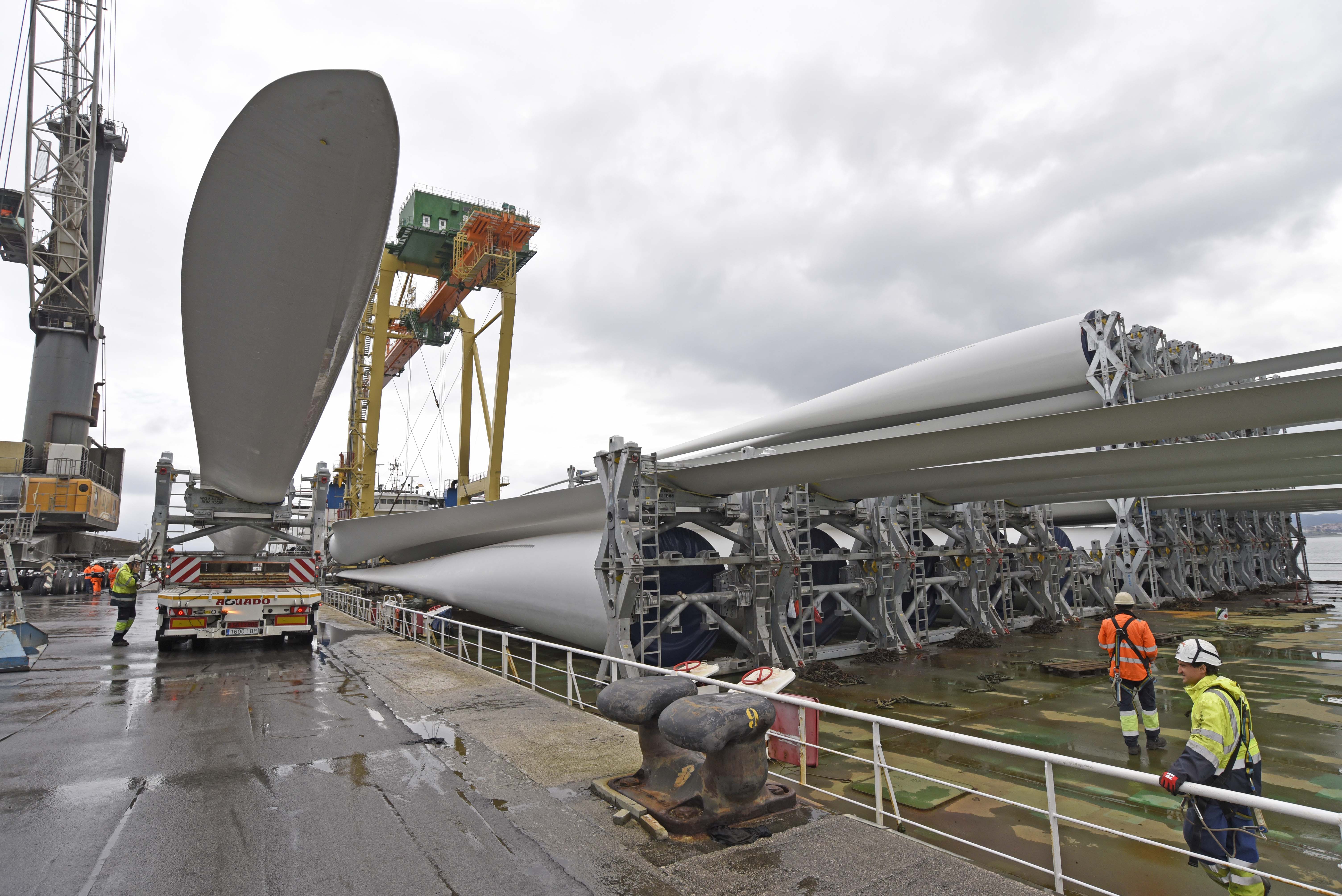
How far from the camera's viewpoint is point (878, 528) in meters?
12.2

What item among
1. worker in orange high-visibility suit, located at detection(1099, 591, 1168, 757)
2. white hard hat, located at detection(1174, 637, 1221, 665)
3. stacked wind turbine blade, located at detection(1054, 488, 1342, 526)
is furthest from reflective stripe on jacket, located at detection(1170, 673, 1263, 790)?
stacked wind turbine blade, located at detection(1054, 488, 1342, 526)

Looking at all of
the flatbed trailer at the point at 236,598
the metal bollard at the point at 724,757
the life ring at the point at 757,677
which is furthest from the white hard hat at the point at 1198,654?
the flatbed trailer at the point at 236,598

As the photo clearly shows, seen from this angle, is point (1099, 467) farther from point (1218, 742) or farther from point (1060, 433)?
point (1218, 742)

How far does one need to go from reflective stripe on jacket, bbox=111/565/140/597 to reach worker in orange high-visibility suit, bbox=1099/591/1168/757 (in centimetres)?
1636

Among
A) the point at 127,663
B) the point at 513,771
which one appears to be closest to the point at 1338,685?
the point at 513,771

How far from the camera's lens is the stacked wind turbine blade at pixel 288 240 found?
3.82 m

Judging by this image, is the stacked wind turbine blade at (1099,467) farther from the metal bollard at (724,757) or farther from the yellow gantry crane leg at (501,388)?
the yellow gantry crane leg at (501,388)

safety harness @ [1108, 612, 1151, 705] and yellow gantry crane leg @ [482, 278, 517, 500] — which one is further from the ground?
yellow gantry crane leg @ [482, 278, 517, 500]

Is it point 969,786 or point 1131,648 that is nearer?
point 969,786

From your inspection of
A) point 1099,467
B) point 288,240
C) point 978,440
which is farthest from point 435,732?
point 1099,467

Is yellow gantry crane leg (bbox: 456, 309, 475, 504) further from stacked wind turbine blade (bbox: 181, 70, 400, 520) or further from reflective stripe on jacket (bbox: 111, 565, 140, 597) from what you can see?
stacked wind turbine blade (bbox: 181, 70, 400, 520)

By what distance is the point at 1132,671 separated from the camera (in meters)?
6.22

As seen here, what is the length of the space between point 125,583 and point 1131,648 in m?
16.9

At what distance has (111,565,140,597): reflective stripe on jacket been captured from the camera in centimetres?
1355
